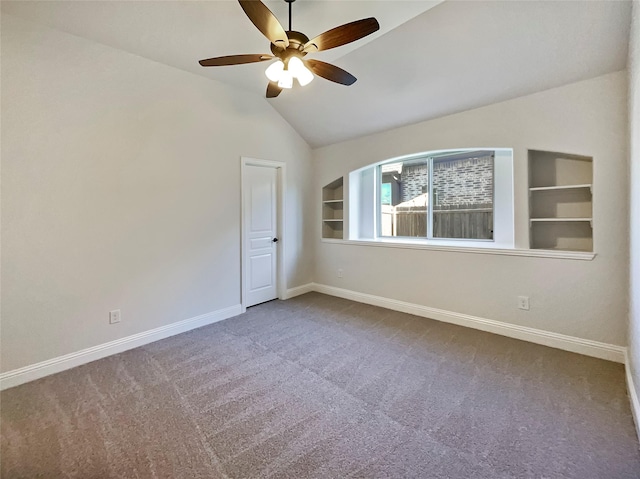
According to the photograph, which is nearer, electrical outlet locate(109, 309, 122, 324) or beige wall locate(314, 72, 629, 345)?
beige wall locate(314, 72, 629, 345)

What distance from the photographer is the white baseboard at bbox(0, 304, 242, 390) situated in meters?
2.29

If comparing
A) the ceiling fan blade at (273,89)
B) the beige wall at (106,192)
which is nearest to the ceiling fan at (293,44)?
the ceiling fan blade at (273,89)

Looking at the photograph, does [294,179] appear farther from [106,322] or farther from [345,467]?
[345,467]

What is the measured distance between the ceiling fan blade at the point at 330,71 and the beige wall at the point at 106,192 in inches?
70.8

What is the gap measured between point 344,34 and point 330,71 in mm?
416

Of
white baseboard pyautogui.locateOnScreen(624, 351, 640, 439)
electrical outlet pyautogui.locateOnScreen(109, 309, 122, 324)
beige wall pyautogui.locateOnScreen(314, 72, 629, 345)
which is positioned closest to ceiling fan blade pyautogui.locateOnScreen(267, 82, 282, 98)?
beige wall pyautogui.locateOnScreen(314, 72, 629, 345)

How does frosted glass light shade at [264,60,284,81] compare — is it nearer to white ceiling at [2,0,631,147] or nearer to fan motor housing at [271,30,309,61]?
fan motor housing at [271,30,309,61]

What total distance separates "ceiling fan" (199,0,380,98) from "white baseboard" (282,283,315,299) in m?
3.16

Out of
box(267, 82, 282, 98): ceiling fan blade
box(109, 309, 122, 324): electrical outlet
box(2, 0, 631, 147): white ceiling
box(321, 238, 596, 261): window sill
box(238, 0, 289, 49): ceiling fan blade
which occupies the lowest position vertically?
box(109, 309, 122, 324): electrical outlet

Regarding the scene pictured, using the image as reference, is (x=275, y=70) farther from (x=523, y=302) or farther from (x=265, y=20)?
(x=523, y=302)

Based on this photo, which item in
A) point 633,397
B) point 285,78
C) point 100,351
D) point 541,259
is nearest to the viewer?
point 633,397

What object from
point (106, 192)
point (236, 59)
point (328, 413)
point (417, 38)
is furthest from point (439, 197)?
point (106, 192)

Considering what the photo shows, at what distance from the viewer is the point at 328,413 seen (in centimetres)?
191

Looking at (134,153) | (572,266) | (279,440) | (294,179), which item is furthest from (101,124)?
(572,266)
